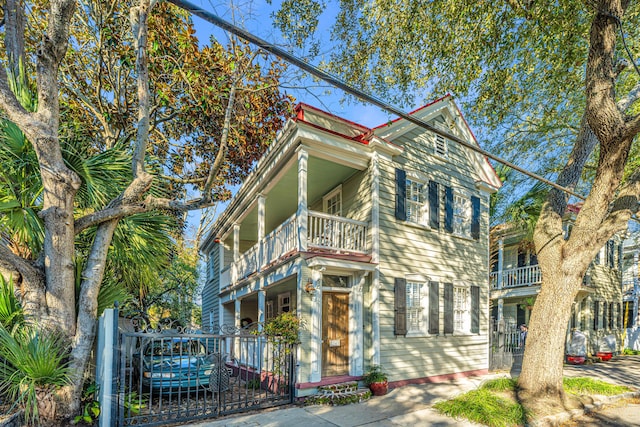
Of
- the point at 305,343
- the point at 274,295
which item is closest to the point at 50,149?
the point at 305,343

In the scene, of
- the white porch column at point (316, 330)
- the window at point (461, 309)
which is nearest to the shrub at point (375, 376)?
the white porch column at point (316, 330)

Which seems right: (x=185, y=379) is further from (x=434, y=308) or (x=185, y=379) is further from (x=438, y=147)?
(x=438, y=147)

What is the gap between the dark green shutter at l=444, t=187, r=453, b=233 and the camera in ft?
35.1

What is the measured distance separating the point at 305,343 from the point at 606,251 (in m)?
18.3

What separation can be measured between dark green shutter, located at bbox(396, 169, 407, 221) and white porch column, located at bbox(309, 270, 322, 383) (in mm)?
3007

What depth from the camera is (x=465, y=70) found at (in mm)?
7543

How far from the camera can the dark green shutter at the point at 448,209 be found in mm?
10703

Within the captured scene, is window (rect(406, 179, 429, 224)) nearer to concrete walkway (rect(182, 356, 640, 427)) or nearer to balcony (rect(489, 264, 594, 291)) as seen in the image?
concrete walkway (rect(182, 356, 640, 427))

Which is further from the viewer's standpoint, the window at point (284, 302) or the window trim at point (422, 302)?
the window at point (284, 302)

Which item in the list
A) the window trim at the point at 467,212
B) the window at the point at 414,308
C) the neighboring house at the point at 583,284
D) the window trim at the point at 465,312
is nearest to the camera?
the window at the point at 414,308

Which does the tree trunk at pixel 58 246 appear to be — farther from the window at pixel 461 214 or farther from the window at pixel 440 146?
the window at pixel 461 214

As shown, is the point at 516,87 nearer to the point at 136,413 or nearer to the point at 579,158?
the point at 579,158

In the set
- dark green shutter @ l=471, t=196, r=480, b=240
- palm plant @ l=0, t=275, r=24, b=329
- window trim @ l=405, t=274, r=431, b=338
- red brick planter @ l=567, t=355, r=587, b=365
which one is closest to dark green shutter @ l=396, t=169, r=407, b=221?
window trim @ l=405, t=274, r=431, b=338

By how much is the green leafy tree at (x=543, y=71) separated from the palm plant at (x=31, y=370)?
7084 millimetres
